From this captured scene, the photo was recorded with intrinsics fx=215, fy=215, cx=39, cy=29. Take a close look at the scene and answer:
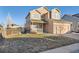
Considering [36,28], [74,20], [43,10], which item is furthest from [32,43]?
[74,20]

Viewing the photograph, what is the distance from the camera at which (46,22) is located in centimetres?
279

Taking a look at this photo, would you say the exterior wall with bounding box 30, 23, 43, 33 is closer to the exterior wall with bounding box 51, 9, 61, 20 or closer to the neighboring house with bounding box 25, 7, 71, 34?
the neighboring house with bounding box 25, 7, 71, 34

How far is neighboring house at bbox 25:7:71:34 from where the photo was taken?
277cm

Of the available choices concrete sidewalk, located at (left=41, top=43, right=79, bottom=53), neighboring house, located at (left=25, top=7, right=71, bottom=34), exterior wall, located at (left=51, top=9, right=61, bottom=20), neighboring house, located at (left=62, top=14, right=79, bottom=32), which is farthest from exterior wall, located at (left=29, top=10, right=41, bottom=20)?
concrete sidewalk, located at (left=41, top=43, right=79, bottom=53)

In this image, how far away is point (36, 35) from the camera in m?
2.78

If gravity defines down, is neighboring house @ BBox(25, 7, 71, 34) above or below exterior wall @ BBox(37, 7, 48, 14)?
below

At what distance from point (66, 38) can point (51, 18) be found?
33 cm

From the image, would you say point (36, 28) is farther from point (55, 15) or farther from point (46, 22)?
point (55, 15)

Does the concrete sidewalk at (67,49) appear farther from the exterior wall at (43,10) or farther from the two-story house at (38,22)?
the exterior wall at (43,10)

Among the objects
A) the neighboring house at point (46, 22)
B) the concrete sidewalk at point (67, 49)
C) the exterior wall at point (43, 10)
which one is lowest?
the concrete sidewalk at point (67, 49)

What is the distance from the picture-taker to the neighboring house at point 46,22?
109 inches

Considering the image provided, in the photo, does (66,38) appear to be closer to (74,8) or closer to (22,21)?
(74,8)

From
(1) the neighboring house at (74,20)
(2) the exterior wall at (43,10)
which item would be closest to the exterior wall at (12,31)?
(2) the exterior wall at (43,10)

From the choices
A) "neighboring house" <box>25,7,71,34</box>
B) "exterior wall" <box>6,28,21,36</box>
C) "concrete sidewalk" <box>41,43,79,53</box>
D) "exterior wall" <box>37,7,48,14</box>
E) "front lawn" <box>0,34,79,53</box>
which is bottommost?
"concrete sidewalk" <box>41,43,79,53</box>
